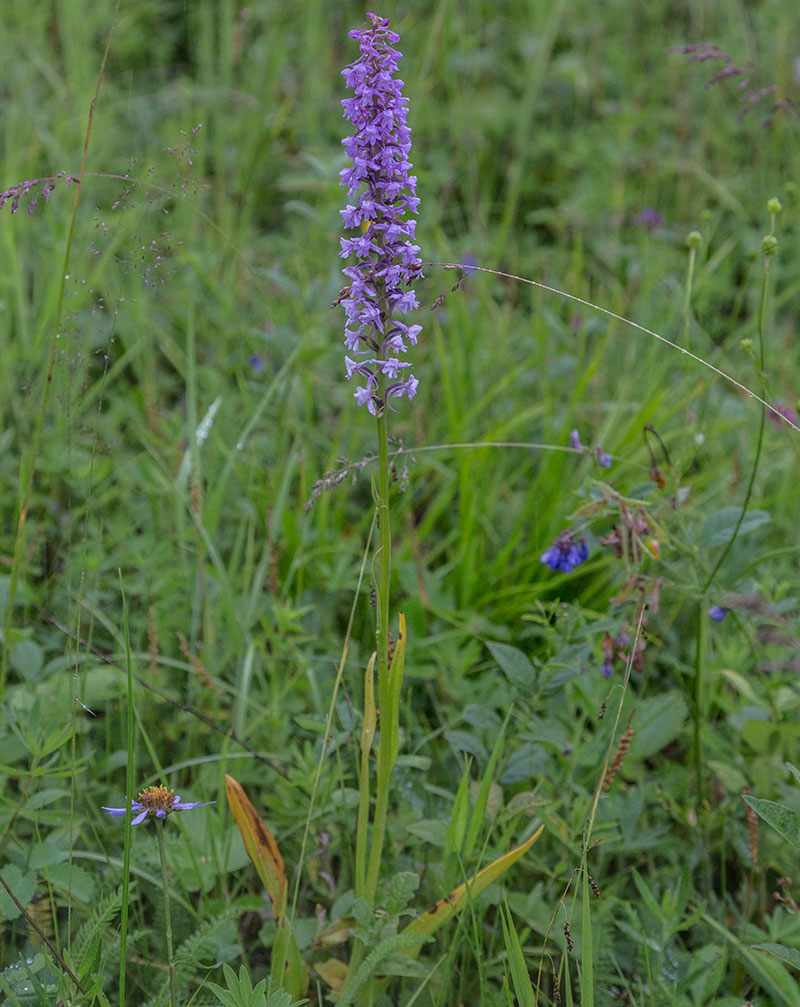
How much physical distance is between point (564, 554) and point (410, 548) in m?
0.66

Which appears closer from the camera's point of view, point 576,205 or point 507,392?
point 507,392

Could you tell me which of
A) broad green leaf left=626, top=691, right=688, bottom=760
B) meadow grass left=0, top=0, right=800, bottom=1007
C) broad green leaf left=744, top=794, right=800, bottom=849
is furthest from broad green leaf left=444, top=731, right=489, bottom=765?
broad green leaf left=744, top=794, right=800, bottom=849

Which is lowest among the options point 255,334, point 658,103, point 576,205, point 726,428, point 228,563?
point 228,563

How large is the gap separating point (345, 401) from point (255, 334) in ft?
1.08

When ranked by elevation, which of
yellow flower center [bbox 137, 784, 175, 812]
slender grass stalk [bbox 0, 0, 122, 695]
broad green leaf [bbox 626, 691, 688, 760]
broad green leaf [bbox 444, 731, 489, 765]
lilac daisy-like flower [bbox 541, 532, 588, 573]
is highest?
slender grass stalk [bbox 0, 0, 122, 695]

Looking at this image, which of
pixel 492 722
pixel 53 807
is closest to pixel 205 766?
pixel 53 807

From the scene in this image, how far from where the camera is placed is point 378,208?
1.14 m

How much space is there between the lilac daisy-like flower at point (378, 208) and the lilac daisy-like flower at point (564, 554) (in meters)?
0.57

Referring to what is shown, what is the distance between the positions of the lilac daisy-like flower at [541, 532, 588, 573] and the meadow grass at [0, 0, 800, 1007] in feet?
0.17

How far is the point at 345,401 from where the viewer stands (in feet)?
8.93

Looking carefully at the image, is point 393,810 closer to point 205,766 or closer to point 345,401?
point 205,766

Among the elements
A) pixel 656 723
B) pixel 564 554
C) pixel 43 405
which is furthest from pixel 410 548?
pixel 43 405

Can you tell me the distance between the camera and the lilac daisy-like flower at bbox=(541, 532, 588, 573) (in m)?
1.68

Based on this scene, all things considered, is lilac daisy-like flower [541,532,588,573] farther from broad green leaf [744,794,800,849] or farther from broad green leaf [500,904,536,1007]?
broad green leaf [500,904,536,1007]
